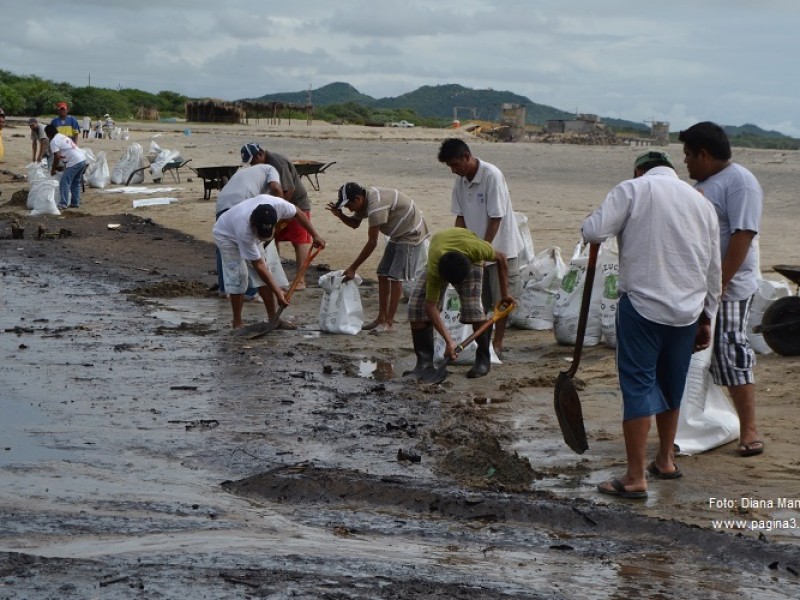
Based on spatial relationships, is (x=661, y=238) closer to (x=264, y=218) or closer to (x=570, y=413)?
(x=570, y=413)

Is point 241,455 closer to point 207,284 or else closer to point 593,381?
point 593,381

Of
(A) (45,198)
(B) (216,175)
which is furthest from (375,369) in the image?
(A) (45,198)

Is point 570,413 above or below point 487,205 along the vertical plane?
below

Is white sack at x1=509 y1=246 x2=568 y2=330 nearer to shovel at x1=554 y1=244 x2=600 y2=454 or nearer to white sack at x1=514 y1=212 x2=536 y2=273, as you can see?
white sack at x1=514 y1=212 x2=536 y2=273

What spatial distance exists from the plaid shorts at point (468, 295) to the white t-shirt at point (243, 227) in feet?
6.58

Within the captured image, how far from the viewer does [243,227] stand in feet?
31.5

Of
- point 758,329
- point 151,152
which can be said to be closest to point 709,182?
point 758,329

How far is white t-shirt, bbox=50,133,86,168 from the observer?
19062 millimetres

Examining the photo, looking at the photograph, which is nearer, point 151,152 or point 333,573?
point 333,573

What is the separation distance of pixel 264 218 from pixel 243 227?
290mm

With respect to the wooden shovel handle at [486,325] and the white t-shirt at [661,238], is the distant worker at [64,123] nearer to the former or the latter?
the wooden shovel handle at [486,325]

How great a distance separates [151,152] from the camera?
25.7 metres

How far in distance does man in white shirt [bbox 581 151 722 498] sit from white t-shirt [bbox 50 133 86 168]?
15.2 m

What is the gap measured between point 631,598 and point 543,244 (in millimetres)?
10136
